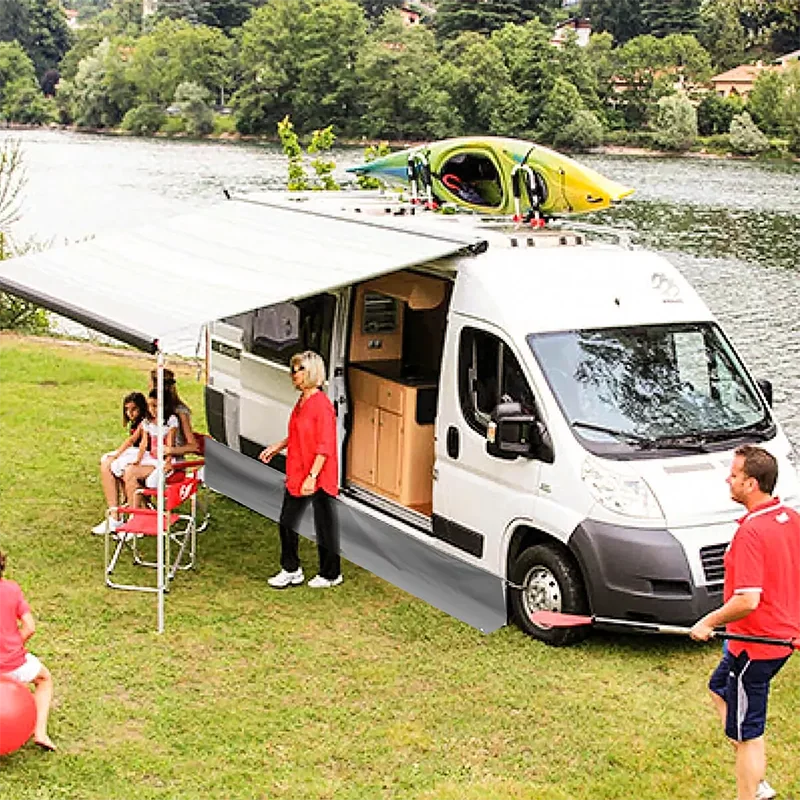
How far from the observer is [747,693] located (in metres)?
5.91

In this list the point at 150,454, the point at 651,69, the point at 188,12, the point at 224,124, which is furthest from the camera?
the point at 188,12

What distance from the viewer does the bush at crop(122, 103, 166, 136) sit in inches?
2908

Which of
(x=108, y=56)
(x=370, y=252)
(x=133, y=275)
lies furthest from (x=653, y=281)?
(x=108, y=56)

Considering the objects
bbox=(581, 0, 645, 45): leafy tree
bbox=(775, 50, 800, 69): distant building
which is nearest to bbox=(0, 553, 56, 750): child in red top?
bbox=(775, 50, 800, 69): distant building

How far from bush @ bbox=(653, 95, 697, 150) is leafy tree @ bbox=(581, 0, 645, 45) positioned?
96.5 feet

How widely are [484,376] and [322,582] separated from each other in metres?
1.78

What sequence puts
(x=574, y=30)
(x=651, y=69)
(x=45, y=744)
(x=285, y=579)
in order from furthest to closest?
1. (x=574, y=30)
2. (x=651, y=69)
3. (x=285, y=579)
4. (x=45, y=744)

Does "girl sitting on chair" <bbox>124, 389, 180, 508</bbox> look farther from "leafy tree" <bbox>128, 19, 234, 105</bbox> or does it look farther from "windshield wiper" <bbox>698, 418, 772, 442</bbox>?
"leafy tree" <bbox>128, 19, 234, 105</bbox>

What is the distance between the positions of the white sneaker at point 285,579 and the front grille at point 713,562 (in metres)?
2.80

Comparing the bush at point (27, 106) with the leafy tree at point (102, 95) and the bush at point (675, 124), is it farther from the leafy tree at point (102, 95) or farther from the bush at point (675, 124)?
the bush at point (675, 124)

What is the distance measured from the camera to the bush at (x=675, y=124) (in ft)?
207

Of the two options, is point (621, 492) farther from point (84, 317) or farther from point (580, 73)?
point (580, 73)

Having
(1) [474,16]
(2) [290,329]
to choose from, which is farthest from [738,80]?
(2) [290,329]

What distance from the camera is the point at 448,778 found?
21.4 feet
